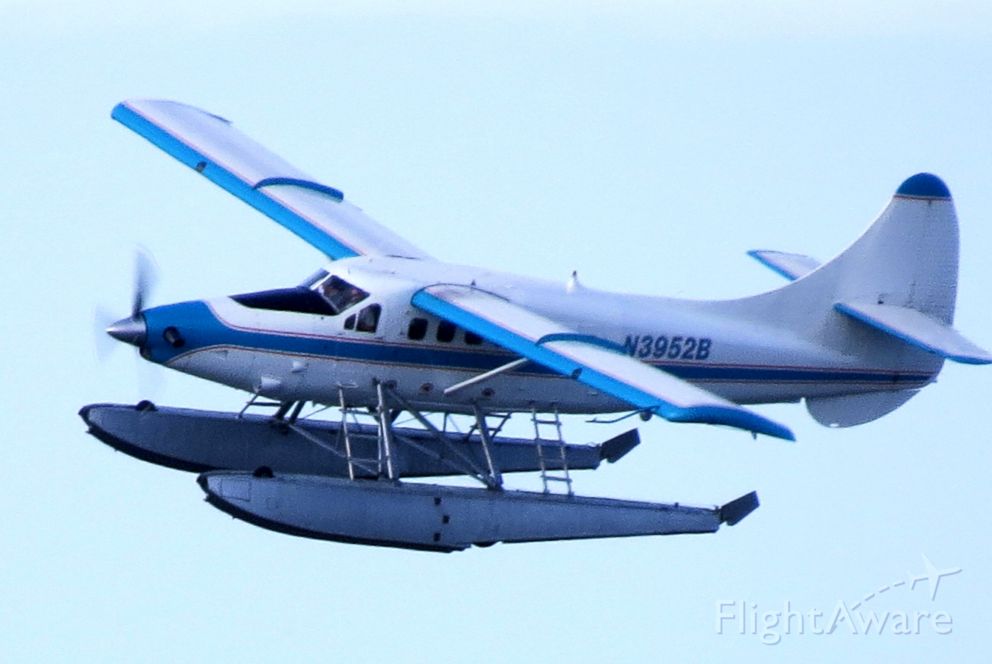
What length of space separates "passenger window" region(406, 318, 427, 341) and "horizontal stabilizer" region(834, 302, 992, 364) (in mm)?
5793

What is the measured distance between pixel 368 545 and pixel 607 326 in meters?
3.95

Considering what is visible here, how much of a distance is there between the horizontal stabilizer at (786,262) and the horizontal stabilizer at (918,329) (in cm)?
210

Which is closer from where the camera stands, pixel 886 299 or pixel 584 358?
pixel 584 358

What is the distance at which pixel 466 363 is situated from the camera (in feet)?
99.1

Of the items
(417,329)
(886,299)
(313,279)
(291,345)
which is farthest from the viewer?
(886,299)

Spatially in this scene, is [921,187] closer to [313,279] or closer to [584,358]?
[584,358]

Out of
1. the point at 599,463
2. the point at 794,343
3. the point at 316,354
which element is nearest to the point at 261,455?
the point at 316,354

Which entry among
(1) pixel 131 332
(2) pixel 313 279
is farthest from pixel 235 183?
(1) pixel 131 332

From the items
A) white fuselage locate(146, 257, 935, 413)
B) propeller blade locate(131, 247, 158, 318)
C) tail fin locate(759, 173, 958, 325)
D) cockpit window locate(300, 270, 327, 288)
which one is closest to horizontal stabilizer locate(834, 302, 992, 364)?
tail fin locate(759, 173, 958, 325)

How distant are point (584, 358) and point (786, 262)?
8008 millimetres

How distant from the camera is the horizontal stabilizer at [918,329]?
3136 cm

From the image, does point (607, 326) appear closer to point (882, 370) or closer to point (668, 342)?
point (668, 342)

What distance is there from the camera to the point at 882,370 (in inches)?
1282

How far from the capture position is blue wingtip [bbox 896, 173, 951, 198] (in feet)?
109
